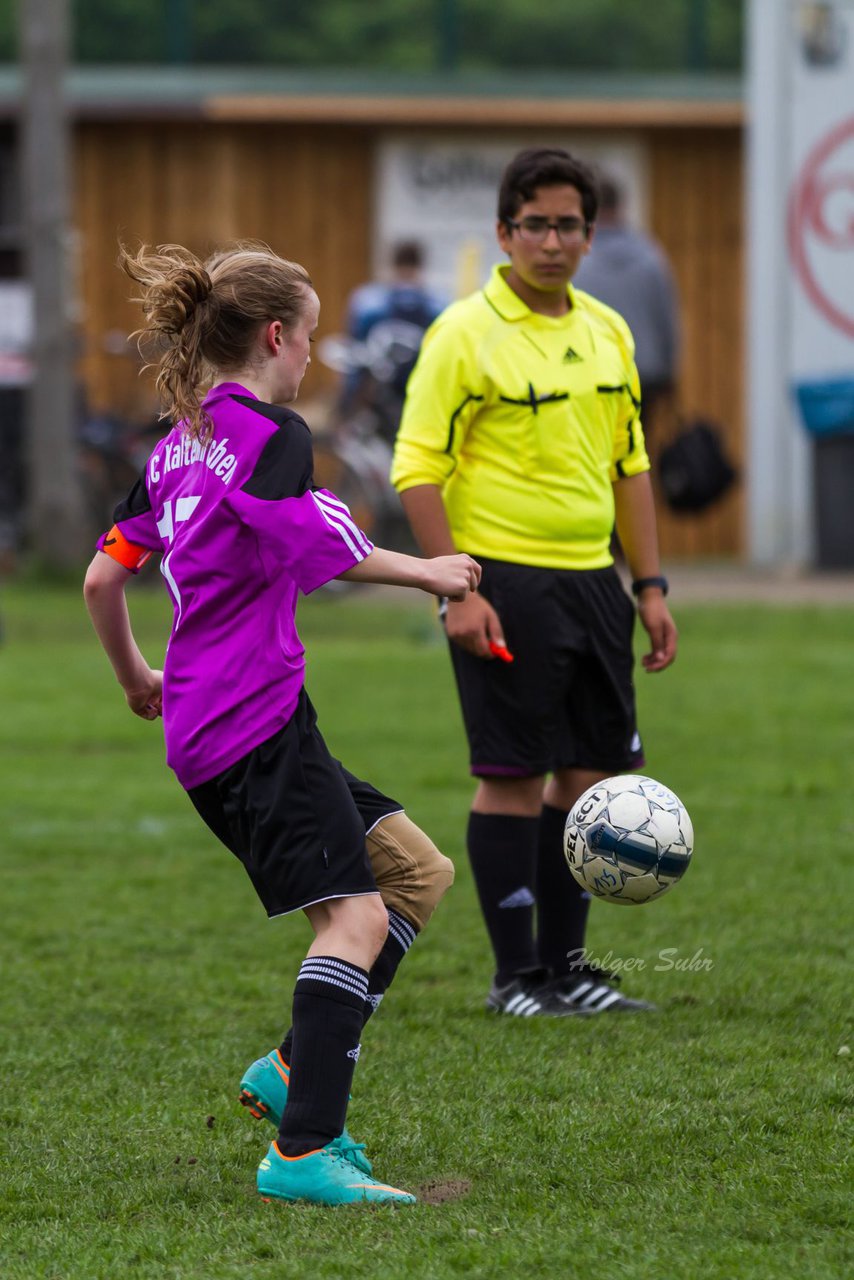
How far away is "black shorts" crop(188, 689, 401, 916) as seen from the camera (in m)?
3.36

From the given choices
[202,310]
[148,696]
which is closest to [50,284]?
[148,696]

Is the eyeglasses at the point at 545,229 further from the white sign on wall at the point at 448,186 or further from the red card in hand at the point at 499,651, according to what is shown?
the white sign on wall at the point at 448,186

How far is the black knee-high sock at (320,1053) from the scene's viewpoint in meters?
3.37

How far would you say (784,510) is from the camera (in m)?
14.9

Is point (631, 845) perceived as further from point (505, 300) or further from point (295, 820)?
point (505, 300)

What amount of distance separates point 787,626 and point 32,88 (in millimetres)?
7208

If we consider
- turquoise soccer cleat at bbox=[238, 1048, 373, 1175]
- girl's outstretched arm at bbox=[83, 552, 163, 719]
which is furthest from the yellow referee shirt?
turquoise soccer cleat at bbox=[238, 1048, 373, 1175]

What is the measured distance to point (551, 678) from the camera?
462 centimetres

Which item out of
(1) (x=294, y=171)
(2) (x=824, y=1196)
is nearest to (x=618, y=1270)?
(2) (x=824, y=1196)

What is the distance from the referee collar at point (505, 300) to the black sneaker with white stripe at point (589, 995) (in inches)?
60.4

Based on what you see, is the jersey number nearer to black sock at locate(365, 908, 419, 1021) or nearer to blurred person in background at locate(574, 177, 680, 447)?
black sock at locate(365, 908, 419, 1021)

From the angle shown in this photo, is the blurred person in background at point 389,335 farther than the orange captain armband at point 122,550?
Yes

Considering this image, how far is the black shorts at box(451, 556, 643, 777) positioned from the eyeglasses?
0.74 m

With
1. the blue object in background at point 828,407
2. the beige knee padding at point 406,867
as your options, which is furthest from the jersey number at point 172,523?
the blue object in background at point 828,407
